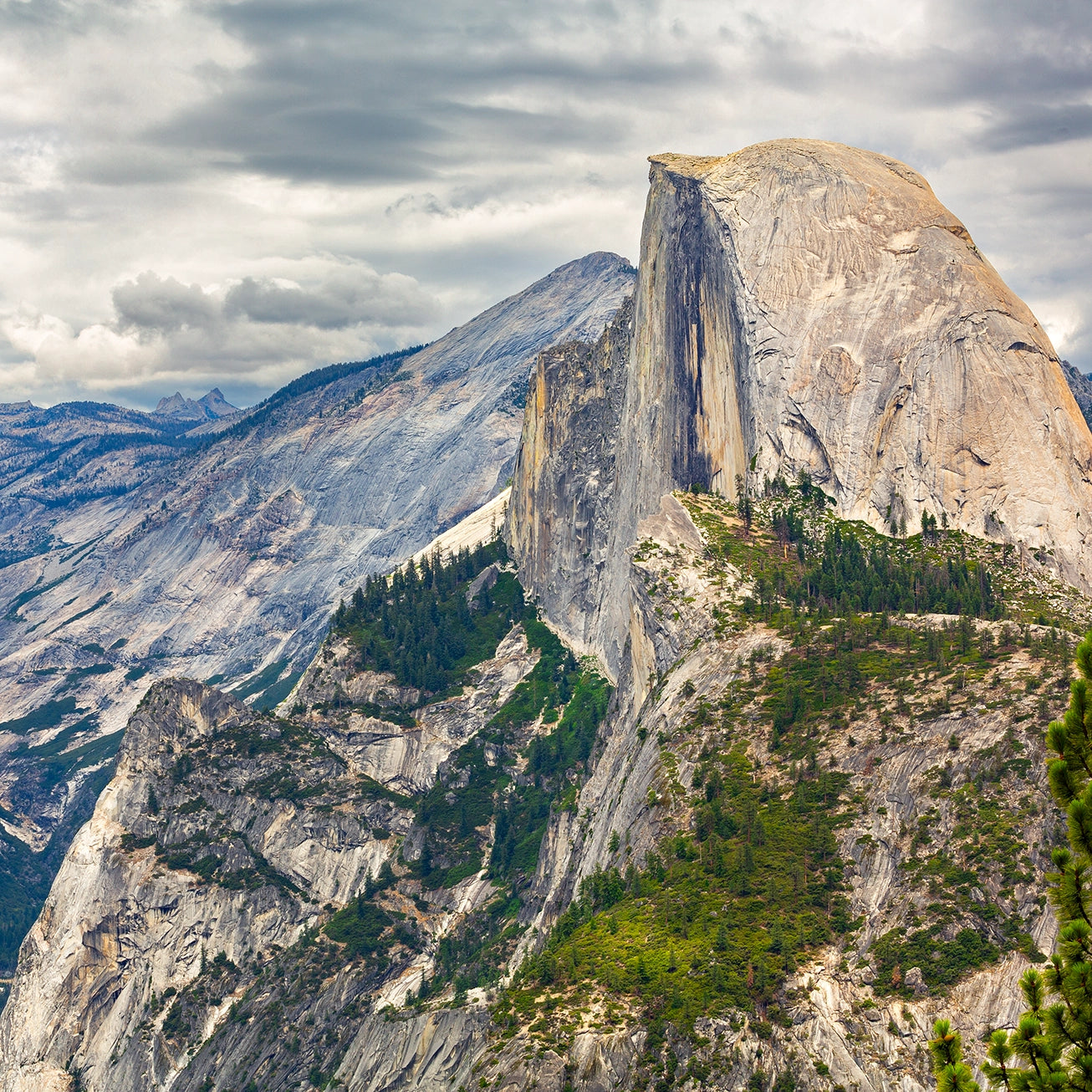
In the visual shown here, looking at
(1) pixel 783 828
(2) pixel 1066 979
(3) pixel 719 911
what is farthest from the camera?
(1) pixel 783 828

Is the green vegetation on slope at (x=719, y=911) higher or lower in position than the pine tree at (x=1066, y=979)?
higher

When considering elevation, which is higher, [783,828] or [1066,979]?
[783,828]

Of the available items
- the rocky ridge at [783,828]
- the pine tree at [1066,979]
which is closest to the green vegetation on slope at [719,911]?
the rocky ridge at [783,828]

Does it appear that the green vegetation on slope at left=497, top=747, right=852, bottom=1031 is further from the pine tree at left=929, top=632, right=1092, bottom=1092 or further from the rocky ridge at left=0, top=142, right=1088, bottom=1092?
the pine tree at left=929, top=632, right=1092, bottom=1092

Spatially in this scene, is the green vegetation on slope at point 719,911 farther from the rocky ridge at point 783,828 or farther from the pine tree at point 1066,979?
the pine tree at point 1066,979

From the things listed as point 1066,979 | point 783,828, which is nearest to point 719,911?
point 783,828

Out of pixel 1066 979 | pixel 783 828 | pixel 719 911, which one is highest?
pixel 783 828

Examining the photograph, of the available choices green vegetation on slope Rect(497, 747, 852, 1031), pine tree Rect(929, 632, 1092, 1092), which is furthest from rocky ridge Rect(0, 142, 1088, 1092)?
pine tree Rect(929, 632, 1092, 1092)

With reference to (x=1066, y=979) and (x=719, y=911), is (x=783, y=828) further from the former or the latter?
(x=1066, y=979)
